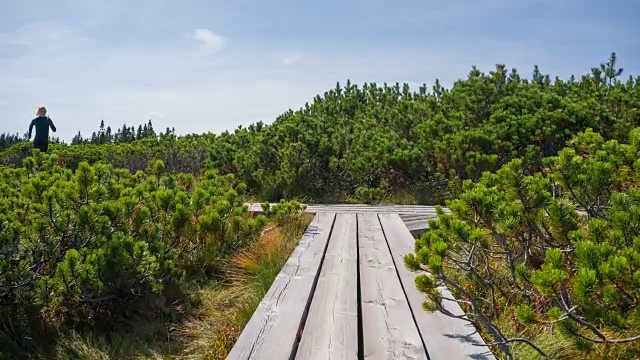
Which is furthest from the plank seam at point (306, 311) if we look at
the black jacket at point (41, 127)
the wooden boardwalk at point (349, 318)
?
the black jacket at point (41, 127)

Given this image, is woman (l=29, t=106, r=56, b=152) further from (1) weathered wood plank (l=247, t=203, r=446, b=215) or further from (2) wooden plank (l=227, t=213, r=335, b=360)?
(2) wooden plank (l=227, t=213, r=335, b=360)

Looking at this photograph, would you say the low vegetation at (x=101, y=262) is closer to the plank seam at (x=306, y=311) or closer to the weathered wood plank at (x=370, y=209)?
the plank seam at (x=306, y=311)

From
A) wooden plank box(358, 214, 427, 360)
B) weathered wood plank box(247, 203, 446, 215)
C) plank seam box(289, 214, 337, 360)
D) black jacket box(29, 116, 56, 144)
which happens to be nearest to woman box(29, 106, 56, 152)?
black jacket box(29, 116, 56, 144)

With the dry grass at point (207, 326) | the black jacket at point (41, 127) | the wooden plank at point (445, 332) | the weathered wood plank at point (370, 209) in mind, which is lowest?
the dry grass at point (207, 326)

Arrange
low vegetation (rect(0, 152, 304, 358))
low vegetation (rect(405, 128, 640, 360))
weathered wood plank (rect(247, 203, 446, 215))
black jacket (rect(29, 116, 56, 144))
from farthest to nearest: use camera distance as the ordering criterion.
Answer: black jacket (rect(29, 116, 56, 144))
weathered wood plank (rect(247, 203, 446, 215))
low vegetation (rect(0, 152, 304, 358))
low vegetation (rect(405, 128, 640, 360))

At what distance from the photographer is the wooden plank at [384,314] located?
89.9 inches

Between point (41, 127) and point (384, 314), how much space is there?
10.3m

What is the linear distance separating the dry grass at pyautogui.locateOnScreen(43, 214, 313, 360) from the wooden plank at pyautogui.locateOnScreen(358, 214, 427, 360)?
0.94 meters

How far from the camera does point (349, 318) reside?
264 centimetres

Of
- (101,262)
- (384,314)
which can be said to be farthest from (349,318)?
(101,262)

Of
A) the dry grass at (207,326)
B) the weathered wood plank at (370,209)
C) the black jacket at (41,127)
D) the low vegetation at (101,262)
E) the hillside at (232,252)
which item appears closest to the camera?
the hillside at (232,252)

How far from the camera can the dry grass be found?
3.24m

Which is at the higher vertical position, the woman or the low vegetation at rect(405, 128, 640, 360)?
the woman

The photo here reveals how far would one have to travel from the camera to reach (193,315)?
391 cm
